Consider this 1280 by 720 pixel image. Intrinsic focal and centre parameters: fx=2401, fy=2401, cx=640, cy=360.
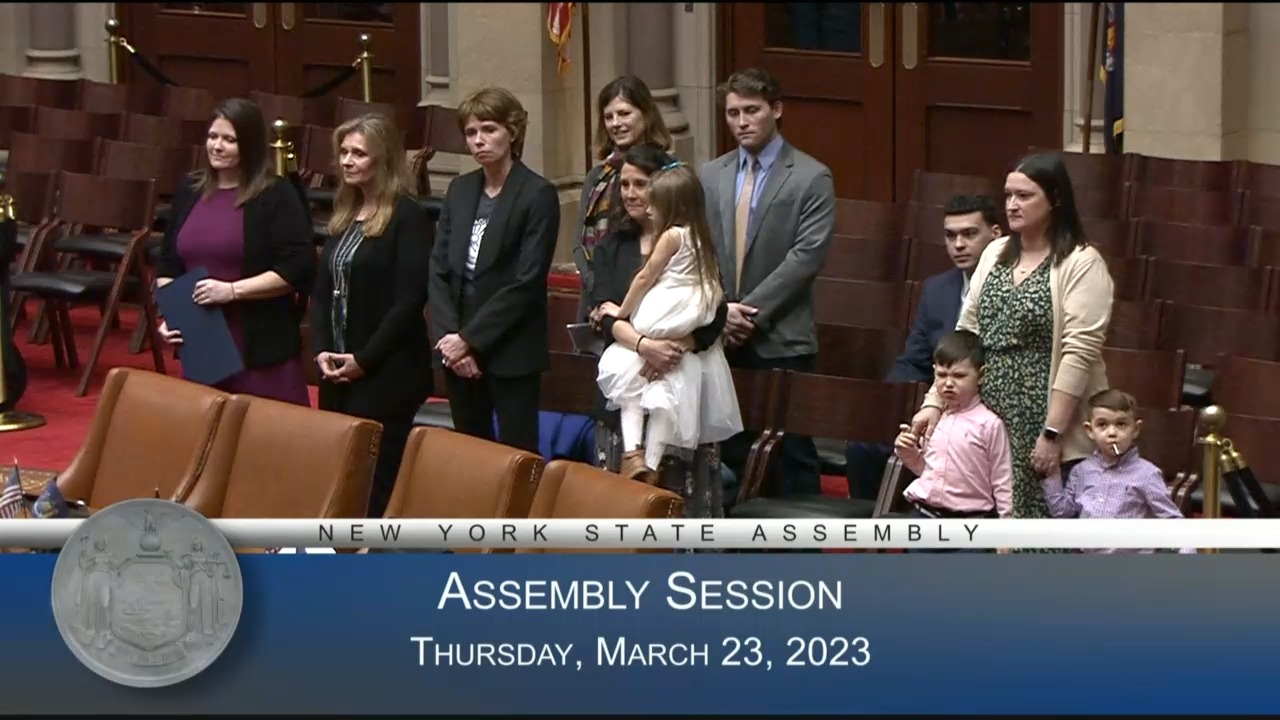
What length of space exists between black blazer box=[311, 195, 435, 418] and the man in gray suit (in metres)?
0.93

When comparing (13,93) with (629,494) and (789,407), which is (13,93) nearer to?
(789,407)

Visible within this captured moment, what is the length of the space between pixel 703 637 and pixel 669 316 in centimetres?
195

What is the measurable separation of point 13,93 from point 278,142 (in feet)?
11.4

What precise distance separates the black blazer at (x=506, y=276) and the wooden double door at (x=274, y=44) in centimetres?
700

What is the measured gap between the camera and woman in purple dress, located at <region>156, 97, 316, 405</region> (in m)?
7.21

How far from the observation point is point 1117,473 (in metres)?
5.99

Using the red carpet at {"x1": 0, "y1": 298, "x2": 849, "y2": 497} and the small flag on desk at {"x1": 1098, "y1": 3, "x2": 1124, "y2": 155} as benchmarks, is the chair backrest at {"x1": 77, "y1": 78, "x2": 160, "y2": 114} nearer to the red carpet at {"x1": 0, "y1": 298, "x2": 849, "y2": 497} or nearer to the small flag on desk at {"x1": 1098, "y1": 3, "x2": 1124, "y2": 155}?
the red carpet at {"x1": 0, "y1": 298, "x2": 849, "y2": 497}

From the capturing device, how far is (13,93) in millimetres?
13539

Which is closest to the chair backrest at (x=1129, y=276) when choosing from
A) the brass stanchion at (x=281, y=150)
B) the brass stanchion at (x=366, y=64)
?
the brass stanchion at (x=281, y=150)

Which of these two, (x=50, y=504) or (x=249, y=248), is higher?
(x=249, y=248)

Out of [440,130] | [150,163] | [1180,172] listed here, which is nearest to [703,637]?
[1180,172]

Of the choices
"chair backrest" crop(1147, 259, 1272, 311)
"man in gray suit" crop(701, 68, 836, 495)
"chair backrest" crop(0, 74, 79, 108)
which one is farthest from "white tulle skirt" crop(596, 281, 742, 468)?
"chair backrest" crop(0, 74, 79, 108)

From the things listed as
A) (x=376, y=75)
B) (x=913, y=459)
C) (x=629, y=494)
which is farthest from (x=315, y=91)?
(x=629, y=494)

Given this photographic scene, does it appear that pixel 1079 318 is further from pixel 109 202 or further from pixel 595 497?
pixel 109 202
